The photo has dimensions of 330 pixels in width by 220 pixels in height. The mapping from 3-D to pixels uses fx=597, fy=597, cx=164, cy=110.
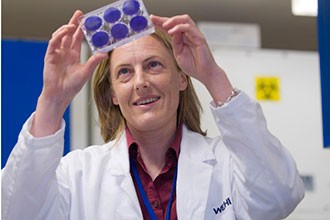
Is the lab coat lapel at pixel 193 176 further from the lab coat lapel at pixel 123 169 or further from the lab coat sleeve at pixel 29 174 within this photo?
the lab coat sleeve at pixel 29 174

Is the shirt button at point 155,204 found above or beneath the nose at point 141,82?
beneath

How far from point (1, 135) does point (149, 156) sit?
1.25 m

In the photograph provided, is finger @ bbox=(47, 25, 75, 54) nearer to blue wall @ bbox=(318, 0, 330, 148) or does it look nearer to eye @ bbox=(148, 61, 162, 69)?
eye @ bbox=(148, 61, 162, 69)

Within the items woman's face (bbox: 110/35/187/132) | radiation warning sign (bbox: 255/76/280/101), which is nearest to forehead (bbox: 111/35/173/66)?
woman's face (bbox: 110/35/187/132)

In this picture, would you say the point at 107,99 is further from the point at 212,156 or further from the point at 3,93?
the point at 3,93

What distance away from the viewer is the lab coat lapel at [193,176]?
4.80 ft

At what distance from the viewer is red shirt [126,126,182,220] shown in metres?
1.48

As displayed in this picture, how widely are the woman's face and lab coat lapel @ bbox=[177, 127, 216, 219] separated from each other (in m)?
0.09

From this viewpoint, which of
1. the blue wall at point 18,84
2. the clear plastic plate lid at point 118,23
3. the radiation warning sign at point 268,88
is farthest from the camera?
the radiation warning sign at point 268,88

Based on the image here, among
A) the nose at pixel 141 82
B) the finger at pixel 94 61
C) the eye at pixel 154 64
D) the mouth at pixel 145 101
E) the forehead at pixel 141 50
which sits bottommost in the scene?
the mouth at pixel 145 101

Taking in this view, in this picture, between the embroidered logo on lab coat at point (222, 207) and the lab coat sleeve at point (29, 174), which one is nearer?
the lab coat sleeve at point (29, 174)

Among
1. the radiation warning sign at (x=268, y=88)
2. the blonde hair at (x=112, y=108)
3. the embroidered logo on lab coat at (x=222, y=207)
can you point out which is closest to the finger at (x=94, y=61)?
the blonde hair at (x=112, y=108)

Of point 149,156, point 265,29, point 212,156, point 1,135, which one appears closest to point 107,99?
point 149,156

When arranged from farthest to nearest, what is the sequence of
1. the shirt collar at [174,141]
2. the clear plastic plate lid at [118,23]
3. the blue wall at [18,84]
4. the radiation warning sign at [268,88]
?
1. the radiation warning sign at [268,88]
2. the blue wall at [18,84]
3. the shirt collar at [174,141]
4. the clear plastic plate lid at [118,23]
